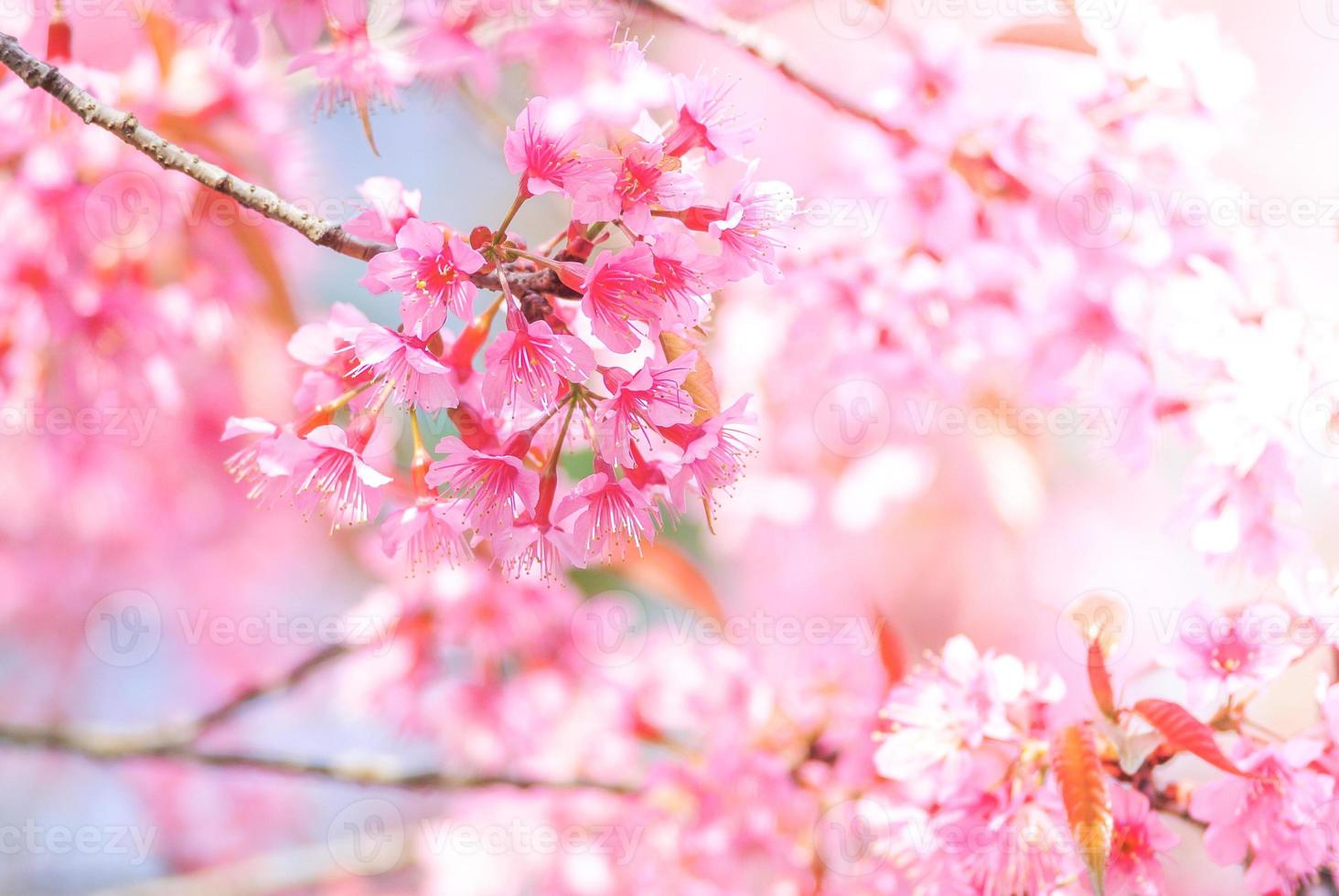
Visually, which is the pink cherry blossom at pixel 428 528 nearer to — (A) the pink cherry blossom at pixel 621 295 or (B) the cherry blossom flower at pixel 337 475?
(B) the cherry blossom flower at pixel 337 475

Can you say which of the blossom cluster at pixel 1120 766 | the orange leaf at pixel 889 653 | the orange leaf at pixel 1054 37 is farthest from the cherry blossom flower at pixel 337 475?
the orange leaf at pixel 1054 37

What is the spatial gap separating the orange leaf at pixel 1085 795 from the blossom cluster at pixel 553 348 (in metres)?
0.33

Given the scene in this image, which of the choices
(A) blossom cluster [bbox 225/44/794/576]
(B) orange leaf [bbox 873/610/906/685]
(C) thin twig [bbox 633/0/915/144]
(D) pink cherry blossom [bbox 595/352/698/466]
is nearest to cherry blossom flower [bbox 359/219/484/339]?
(A) blossom cluster [bbox 225/44/794/576]

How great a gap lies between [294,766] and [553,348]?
76cm

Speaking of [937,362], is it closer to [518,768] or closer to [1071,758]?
[1071,758]

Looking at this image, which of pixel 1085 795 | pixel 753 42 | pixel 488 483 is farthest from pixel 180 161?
pixel 1085 795

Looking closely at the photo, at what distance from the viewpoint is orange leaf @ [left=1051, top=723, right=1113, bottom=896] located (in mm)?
714

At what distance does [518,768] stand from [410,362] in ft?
3.13

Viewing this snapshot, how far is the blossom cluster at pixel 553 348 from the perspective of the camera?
0.64 meters

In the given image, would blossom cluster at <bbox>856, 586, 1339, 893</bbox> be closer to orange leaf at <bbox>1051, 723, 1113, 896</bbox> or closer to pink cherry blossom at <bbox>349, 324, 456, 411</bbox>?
orange leaf at <bbox>1051, 723, 1113, 896</bbox>

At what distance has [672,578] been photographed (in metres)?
1.38

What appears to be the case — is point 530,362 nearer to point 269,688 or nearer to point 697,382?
point 697,382

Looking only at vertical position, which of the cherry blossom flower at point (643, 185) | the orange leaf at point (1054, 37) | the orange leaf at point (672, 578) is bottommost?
the orange leaf at point (672, 578)

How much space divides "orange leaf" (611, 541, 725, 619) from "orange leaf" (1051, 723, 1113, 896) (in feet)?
2.10
